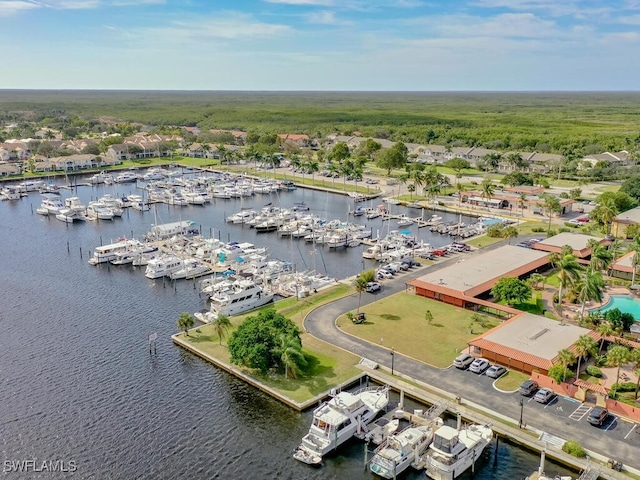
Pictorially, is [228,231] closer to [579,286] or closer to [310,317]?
[310,317]

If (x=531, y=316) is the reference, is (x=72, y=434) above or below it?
below

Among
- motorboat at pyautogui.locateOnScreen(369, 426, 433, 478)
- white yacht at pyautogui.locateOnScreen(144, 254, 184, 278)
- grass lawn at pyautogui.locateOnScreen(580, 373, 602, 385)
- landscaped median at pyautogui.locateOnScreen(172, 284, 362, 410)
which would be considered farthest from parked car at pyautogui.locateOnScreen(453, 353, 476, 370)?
white yacht at pyautogui.locateOnScreen(144, 254, 184, 278)

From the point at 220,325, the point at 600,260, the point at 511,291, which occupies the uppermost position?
the point at 600,260

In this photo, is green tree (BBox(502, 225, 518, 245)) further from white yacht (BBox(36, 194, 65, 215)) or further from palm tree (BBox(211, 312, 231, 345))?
white yacht (BBox(36, 194, 65, 215))

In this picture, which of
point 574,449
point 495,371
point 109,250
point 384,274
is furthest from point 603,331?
point 109,250

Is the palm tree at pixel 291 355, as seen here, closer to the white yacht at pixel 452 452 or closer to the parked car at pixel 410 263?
the white yacht at pixel 452 452

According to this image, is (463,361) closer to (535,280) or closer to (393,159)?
(535,280)

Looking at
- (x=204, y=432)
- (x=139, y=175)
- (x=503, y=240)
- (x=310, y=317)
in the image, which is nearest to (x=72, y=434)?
(x=204, y=432)
